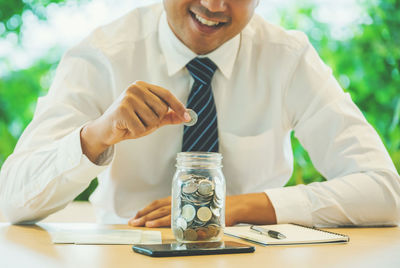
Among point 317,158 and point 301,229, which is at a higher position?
point 317,158

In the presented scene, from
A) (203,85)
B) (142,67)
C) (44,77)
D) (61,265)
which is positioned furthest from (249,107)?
(44,77)

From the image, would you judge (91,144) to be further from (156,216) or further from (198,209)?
(198,209)

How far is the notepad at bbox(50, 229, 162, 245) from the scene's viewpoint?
120 cm

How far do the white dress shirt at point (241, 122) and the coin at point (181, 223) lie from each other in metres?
0.53

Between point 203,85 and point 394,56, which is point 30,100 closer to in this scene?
point 203,85

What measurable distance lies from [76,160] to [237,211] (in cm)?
51

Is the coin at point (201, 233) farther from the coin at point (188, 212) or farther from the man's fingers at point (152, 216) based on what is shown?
the man's fingers at point (152, 216)

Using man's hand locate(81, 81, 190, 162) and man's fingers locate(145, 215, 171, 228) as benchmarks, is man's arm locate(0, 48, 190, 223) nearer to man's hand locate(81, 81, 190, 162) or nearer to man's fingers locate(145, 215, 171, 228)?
man's hand locate(81, 81, 190, 162)

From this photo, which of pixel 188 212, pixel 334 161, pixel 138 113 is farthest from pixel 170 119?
pixel 334 161

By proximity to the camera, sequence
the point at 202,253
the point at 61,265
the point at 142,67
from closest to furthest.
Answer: the point at 61,265
the point at 202,253
the point at 142,67

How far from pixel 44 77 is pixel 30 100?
215 mm

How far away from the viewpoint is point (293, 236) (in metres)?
1.32

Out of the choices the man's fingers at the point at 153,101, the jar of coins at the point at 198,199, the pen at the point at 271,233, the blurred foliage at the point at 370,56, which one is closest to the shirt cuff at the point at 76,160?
the man's fingers at the point at 153,101

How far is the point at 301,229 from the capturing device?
4.75ft
